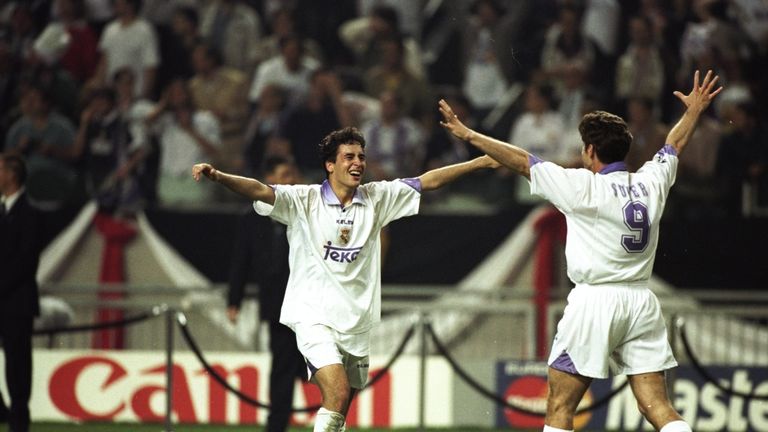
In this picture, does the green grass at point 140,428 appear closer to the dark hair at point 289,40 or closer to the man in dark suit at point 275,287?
the man in dark suit at point 275,287

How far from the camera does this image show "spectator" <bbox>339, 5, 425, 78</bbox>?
15305 millimetres

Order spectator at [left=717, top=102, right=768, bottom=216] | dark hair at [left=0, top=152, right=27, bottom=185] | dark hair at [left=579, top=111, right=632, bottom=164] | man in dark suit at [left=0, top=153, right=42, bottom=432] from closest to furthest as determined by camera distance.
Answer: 1. dark hair at [left=579, top=111, right=632, bottom=164]
2. man in dark suit at [left=0, top=153, right=42, bottom=432]
3. dark hair at [left=0, top=152, right=27, bottom=185]
4. spectator at [left=717, top=102, right=768, bottom=216]

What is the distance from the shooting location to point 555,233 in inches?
565

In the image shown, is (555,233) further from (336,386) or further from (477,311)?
(336,386)

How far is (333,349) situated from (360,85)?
26.7 feet

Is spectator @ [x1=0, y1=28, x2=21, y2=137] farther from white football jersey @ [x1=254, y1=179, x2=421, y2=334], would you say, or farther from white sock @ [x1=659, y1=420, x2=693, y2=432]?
white sock @ [x1=659, y1=420, x2=693, y2=432]

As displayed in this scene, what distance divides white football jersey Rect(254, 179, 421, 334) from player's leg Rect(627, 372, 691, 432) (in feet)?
5.65

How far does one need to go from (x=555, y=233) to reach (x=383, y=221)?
6.69 meters

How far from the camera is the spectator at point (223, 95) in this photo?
15.1 metres

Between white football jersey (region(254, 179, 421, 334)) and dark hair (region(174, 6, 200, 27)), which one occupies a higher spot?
dark hair (region(174, 6, 200, 27))

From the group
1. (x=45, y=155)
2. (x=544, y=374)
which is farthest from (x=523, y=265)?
(x=45, y=155)

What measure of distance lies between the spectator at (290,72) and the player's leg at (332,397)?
26.3 ft

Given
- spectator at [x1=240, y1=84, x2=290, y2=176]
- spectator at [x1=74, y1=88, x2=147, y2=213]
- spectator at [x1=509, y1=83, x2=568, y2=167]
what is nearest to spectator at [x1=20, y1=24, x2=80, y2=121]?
spectator at [x1=74, y1=88, x2=147, y2=213]

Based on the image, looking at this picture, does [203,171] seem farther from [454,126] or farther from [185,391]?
[185,391]
